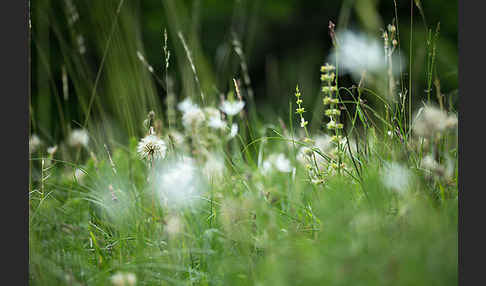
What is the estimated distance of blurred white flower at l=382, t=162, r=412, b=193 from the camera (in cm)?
109

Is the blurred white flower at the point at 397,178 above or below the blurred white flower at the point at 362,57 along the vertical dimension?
below

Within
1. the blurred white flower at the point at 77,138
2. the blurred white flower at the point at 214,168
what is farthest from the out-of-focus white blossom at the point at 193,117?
the blurred white flower at the point at 77,138

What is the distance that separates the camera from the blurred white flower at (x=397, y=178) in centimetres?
109

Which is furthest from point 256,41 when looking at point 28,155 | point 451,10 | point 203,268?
point 203,268

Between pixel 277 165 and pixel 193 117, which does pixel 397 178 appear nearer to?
pixel 277 165

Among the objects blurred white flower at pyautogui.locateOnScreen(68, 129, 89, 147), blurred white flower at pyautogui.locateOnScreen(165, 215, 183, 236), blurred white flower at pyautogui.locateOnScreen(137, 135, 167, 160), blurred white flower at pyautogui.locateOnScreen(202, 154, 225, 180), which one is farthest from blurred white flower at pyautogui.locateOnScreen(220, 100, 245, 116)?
blurred white flower at pyautogui.locateOnScreen(68, 129, 89, 147)

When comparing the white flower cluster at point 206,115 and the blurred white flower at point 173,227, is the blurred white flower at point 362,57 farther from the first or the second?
the blurred white flower at point 173,227

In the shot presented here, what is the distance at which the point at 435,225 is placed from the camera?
86 cm

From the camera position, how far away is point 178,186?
4.50ft

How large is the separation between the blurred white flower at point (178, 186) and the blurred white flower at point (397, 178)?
56cm

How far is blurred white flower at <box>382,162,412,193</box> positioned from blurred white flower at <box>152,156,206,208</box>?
0.56 m

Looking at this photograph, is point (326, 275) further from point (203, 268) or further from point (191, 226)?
point (191, 226)

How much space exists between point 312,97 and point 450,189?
2994mm

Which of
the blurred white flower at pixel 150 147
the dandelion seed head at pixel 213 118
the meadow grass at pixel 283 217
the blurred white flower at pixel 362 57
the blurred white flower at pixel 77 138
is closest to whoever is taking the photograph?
the meadow grass at pixel 283 217
